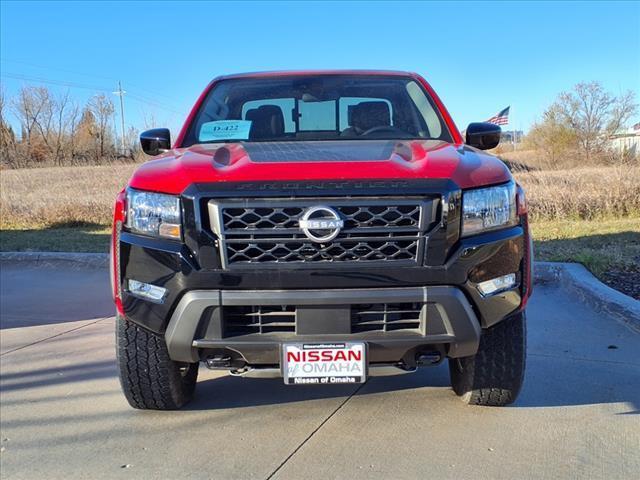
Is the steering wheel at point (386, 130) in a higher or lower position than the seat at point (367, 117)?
lower

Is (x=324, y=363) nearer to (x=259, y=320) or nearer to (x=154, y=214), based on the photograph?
(x=259, y=320)

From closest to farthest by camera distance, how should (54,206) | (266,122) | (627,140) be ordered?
(266,122)
(54,206)
(627,140)

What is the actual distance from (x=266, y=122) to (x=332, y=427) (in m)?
1.90

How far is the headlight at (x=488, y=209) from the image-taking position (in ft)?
7.98

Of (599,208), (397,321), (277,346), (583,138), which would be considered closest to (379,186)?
(397,321)

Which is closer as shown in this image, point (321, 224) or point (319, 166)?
point (321, 224)

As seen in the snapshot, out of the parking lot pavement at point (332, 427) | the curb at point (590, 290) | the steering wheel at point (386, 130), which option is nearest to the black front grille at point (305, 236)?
the parking lot pavement at point (332, 427)

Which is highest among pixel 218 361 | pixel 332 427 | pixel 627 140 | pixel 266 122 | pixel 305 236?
pixel 627 140

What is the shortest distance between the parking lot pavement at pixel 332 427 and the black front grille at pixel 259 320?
2.10 ft

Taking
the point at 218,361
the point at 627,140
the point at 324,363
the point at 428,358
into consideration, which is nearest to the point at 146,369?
the point at 218,361

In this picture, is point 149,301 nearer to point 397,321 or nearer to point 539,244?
point 397,321

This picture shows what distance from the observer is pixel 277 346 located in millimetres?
2402

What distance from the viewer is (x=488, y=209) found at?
2.49 metres

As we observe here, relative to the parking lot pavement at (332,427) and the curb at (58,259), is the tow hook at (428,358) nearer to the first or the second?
the parking lot pavement at (332,427)
